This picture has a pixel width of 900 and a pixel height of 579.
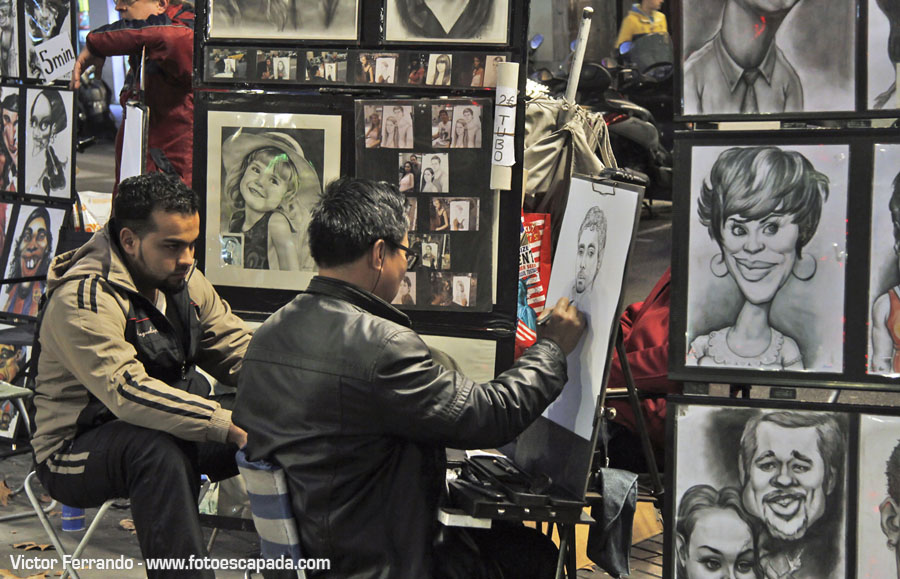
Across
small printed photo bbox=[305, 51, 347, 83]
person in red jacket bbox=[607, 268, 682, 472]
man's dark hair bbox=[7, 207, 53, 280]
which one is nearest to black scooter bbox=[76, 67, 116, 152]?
man's dark hair bbox=[7, 207, 53, 280]

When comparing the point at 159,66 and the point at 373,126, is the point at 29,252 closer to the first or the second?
the point at 159,66

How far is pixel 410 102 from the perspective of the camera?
4059 mm

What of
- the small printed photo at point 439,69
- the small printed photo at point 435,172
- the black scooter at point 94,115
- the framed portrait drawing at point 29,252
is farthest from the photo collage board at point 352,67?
the black scooter at point 94,115

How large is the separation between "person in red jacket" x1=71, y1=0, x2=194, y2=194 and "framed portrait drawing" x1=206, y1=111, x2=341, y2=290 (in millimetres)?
952

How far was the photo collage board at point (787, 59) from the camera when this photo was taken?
8.95ft

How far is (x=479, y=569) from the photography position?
2738mm

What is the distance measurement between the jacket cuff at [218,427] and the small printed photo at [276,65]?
1.45 m

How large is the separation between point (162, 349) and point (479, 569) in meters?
Answer: 1.34

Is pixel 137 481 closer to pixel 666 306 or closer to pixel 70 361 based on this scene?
pixel 70 361

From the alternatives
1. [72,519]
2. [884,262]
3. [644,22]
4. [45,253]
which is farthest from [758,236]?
[644,22]

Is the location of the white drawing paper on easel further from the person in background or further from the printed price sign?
the person in background

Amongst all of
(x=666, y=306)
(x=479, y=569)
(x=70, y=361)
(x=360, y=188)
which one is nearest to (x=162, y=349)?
(x=70, y=361)

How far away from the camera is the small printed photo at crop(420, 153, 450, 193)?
13.4 feet

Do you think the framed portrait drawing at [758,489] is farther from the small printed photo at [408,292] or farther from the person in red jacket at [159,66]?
the person in red jacket at [159,66]
